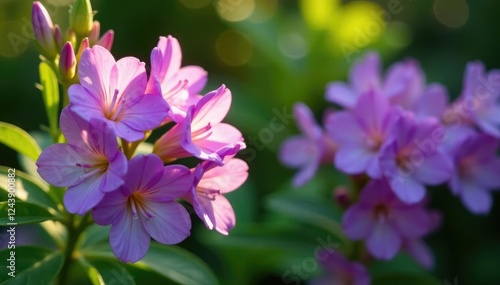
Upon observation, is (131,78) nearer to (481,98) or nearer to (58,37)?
(58,37)

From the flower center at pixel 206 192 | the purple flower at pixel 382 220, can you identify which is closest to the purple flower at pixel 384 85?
the purple flower at pixel 382 220

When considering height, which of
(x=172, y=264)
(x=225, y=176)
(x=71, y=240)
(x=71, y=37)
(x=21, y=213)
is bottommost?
(x=172, y=264)

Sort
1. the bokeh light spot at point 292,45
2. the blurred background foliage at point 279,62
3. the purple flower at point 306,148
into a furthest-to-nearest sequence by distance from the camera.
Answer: the bokeh light spot at point 292,45 → the blurred background foliage at point 279,62 → the purple flower at point 306,148

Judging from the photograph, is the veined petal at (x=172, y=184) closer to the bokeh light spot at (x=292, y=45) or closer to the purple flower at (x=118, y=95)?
the purple flower at (x=118, y=95)

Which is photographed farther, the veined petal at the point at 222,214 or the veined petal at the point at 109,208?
the veined petal at the point at 222,214

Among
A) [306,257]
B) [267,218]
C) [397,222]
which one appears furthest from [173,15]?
[397,222]

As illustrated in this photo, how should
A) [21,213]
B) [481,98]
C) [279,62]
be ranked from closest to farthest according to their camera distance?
1. [21,213]
2. [481,98]
3. [279,62]

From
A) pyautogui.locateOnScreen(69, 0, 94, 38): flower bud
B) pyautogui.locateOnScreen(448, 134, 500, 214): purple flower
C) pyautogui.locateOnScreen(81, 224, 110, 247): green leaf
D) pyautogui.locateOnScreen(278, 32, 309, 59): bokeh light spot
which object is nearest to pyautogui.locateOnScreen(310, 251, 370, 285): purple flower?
pyautogui.locateOnScreen(448, 134, 500, 214): purple flower

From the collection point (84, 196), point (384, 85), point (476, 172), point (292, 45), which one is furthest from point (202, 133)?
point (292, 45)

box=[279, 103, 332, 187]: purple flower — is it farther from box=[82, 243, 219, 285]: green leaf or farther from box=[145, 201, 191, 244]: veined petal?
box=[145, 201, 191, 244]: veined petal
